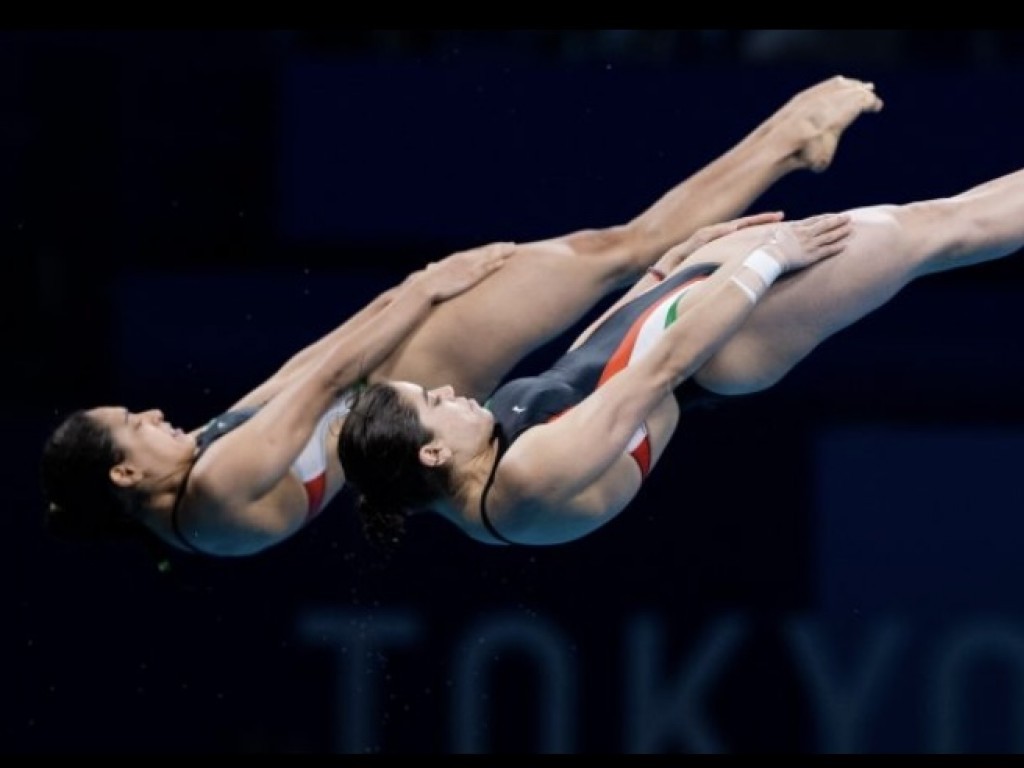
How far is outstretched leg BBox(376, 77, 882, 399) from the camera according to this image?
18.9 feet

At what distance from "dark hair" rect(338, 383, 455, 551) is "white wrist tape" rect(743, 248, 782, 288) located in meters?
0.85

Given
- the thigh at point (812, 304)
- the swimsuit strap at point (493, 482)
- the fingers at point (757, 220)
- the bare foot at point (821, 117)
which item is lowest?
the swimsuit strap at point (493, 482)

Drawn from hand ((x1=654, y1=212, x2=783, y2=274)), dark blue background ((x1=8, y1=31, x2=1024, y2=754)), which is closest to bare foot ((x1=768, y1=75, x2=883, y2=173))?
hand ((x1=654, y1=212, x2=783, y2=274))

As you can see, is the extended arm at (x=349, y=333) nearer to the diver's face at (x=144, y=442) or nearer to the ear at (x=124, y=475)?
the diver's face at (x=144, y=442)

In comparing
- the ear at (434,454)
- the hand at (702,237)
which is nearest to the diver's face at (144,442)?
the ear at (434,454)

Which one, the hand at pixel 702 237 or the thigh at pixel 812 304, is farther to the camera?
the hand at pixel 702 237

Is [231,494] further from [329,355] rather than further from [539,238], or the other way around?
[539,238]

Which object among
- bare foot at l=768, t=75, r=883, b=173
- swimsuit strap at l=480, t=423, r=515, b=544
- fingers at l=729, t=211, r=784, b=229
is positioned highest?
bare foot at l=768, t=75, r=883, b=173

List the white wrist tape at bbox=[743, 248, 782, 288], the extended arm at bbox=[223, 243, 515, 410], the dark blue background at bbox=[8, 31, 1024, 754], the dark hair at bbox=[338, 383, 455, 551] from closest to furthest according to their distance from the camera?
the white wrist tape at bbox=[743, 248, 782, 288], the dark hair at bbox=[338, 383, 455, 551], the extended arm at bbox=[223, 243, 515, 410], the dark blue background at bbox=[8, 31, 1024, 754]

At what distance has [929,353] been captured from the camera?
25.2 ft

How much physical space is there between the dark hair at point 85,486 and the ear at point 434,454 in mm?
934

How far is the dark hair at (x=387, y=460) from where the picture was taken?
17.1 ft

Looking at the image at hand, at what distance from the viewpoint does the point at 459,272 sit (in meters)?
5.80

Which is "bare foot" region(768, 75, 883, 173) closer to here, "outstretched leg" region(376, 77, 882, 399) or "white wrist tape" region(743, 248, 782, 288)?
"outstretched leg" region(376, 77, 882, 399)
